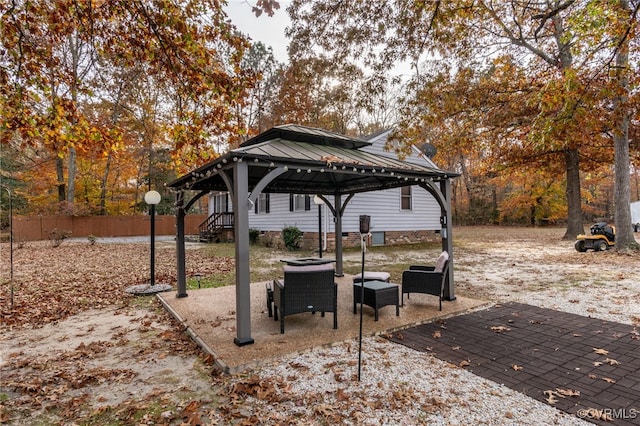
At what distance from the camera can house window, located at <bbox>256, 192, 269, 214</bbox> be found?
661 inches

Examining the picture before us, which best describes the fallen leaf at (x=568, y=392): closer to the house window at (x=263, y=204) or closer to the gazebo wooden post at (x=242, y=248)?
the gazebo wooden post at (x=242, y=248)

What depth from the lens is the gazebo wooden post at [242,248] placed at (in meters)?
4.05

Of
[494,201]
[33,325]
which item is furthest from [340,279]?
[494,201]

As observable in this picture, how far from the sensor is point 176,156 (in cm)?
675

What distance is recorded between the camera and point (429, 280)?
216 inches

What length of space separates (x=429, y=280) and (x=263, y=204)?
12.6 meters

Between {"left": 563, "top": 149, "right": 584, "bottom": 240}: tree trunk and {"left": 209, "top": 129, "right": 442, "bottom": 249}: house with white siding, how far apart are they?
6.39 m

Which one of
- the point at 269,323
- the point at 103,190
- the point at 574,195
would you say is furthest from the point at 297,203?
the point at 103,190

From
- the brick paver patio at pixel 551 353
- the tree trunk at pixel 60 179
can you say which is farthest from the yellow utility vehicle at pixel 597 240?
the tree trunk at pixel 60 179

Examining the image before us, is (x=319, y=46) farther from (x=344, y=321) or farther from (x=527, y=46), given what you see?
(x=527, y=46)

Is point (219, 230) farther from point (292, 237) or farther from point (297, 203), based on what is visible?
point (292, 237)

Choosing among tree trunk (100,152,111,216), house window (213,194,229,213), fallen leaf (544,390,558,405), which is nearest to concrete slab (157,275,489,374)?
fallen leaf (544,390,558,405)

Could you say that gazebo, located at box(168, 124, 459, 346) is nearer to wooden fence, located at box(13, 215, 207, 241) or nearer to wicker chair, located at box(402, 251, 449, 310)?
wicker chair, located at box(402, 251, 449, 310)

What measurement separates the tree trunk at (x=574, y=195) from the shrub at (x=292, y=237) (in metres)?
13.3
